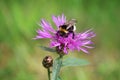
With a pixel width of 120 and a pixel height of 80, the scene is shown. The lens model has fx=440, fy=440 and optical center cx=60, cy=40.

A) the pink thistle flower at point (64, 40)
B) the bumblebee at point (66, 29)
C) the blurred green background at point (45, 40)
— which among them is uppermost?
the bumblebee at point (66, 29)

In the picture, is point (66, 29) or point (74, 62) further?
point (66, 29)

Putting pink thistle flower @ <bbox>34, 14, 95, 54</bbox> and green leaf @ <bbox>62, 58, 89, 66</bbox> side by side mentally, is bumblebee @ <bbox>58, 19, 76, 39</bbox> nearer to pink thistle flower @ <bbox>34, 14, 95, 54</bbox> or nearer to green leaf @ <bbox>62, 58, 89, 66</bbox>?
pink thistle flower @ <bbox>34, 14, 95, 54</bbox>

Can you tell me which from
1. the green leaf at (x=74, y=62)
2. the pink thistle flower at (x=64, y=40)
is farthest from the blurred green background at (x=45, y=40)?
the green leaf at (x=74, y=62)

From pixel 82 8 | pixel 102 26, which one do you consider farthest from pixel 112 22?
pixel 82 8

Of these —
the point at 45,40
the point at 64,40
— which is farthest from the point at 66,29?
the point at 45,40

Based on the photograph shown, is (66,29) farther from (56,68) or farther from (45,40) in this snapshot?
(45,40)

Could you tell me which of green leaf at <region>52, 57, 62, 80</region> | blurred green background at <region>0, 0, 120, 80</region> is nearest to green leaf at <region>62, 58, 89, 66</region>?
green leaf at <region>52, 57, 62, 80</region>

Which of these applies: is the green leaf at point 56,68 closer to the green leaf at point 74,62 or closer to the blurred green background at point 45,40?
the green leaf at point 74,62

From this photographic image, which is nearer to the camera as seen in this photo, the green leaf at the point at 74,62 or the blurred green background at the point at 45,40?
the green leaf at the point at 74,62

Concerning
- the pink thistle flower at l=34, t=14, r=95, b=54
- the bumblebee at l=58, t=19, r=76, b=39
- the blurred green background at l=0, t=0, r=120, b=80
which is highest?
the bumblebee at l=58, t=19, r=76, b=39
